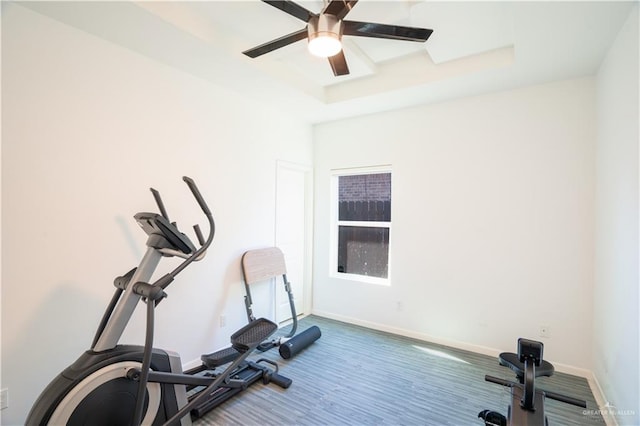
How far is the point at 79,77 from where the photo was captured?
211cm

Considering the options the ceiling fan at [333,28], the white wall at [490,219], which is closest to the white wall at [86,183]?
the ceiling fan at [333,28]

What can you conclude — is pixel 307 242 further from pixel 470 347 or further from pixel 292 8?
pixel 292 8

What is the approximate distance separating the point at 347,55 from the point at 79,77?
85.3 inches

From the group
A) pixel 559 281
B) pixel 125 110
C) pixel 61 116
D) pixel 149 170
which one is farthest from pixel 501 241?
pixel 61 116

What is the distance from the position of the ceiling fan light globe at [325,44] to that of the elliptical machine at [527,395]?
88.5 inches

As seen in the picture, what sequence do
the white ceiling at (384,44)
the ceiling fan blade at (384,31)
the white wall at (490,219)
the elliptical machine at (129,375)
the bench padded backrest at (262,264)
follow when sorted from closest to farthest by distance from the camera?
the elliptical machine at (129,375) < the ceiling fan blade at (384,31) < the white ceiling at (384,44) < the white wall at (490,219) < the bench padded backrest at (262,264)

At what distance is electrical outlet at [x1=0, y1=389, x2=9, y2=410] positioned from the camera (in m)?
1.80

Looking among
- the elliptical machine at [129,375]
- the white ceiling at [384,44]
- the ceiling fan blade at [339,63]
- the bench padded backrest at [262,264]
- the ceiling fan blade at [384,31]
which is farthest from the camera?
the bench padded backrest at [262,264]

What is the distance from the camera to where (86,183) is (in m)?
2.15

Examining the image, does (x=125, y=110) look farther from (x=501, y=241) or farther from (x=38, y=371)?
→ (x=501, y=241)

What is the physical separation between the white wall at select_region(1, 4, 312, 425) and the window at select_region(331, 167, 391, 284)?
179cm

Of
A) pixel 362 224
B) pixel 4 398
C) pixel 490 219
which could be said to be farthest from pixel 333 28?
pixel 4 398

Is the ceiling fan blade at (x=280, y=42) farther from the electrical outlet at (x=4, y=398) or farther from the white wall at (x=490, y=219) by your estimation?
the electrical outlet at (x=4, y=398)

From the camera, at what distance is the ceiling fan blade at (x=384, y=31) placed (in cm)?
175
